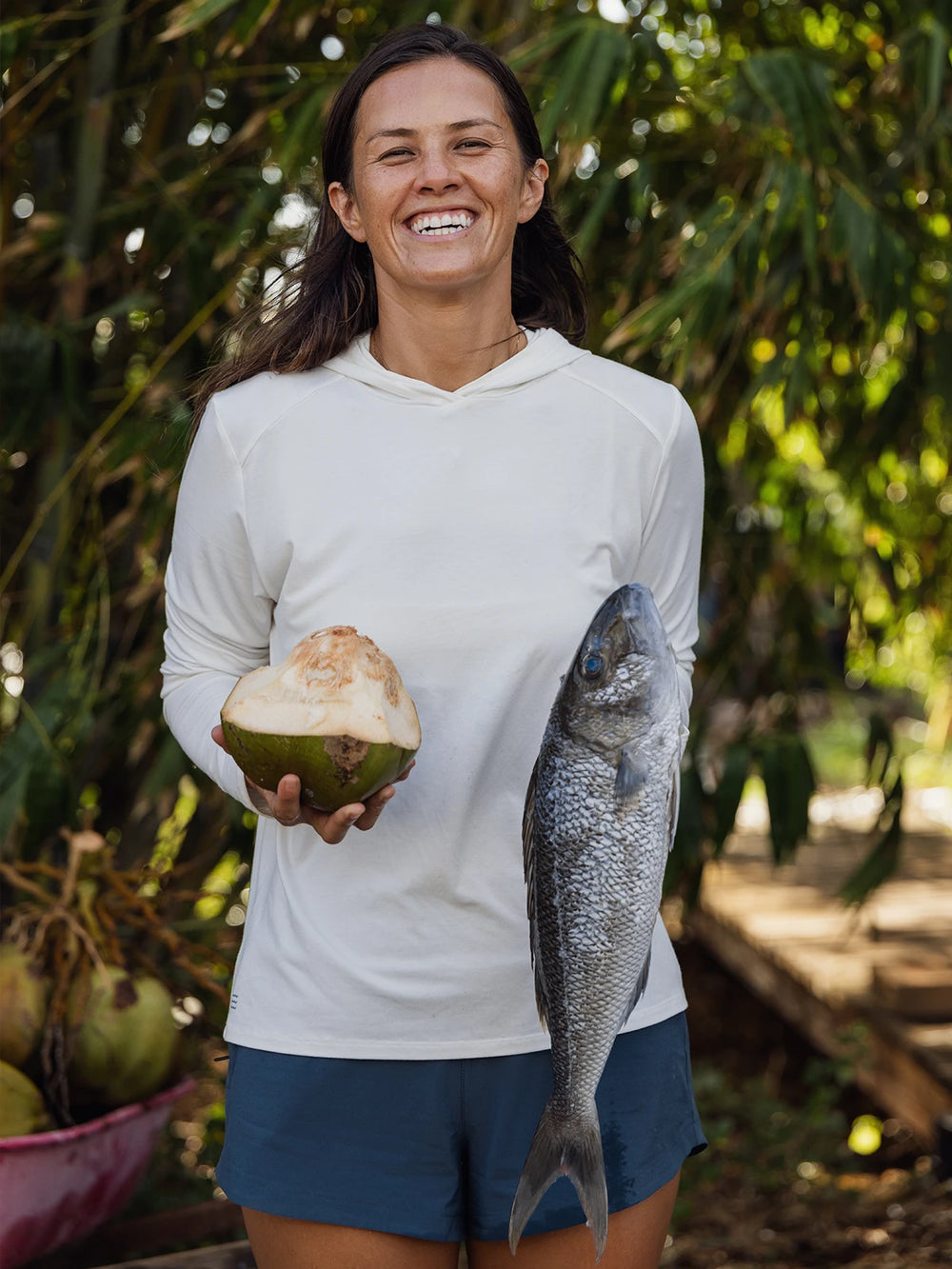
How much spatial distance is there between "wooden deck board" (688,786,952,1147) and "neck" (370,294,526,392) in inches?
84.6

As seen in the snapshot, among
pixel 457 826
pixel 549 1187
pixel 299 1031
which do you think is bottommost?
pixel 549 1187

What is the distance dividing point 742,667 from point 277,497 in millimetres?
2195

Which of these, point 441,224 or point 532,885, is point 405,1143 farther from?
point 441,224

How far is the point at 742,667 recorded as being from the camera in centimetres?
352

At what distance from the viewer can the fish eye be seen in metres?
1.33

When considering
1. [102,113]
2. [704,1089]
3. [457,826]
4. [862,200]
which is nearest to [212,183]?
[102,113]

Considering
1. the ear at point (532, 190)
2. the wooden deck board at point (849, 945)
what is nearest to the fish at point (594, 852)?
the ear at point (532, 190)

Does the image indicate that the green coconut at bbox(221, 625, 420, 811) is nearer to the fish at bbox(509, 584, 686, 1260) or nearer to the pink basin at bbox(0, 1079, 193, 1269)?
the fish at bbox(509, 584, 686, 1260)

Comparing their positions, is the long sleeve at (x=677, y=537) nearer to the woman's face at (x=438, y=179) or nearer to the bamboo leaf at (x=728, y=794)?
the woman's face at (x=438, y=179)

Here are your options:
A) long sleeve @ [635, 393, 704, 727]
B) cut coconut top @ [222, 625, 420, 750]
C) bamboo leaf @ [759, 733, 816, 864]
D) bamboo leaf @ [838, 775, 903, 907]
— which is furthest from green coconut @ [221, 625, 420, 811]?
bamboo leaf @ [838, 775, 903, 907]

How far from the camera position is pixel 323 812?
1.39 metres

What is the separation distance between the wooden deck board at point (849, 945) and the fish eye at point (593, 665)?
2.22m

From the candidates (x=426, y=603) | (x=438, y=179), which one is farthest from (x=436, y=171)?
(x=426, y=603)

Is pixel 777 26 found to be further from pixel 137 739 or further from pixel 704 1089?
pixel 704 1089
